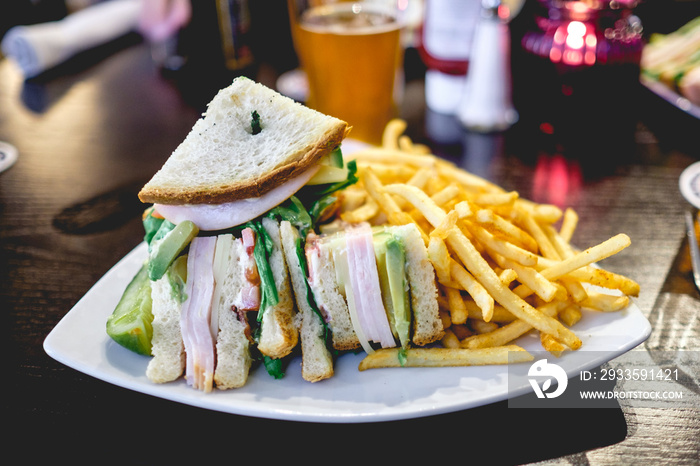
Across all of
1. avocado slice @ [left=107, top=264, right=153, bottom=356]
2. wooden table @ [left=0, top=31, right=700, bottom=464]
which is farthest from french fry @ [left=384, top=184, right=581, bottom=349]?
avocado slice @ [left=107, top=264, right=153, bottom=356]

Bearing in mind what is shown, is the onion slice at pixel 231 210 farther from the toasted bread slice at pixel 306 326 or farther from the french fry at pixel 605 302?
the french fry at pixel 605 302

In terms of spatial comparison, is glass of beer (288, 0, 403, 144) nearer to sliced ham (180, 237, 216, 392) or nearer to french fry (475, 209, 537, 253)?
french fry (475, 209, 537, 253)

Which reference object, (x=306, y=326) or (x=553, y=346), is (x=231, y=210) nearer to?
(x=306, y=326)

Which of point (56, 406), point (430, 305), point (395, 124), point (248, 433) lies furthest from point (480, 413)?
point (395, 124)

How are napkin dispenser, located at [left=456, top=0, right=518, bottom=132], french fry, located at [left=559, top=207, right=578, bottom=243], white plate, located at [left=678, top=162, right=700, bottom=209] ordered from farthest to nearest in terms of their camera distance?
napkin dispenser, located at [left=456, top=0, right=518, bottom=132], french fry, located at [left=559, top=207, right=578, bottom=243], white plate, located at [left=678, top=162, right=700, bottom=209]

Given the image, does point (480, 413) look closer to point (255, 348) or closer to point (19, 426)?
point (255, 348)

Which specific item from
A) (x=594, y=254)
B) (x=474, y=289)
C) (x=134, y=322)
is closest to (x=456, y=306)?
(x=474, y=289)

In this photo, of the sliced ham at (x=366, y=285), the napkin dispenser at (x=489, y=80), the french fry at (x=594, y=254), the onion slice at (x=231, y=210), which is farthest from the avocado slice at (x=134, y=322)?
the napkin dispenser at (x=489, y=80)
